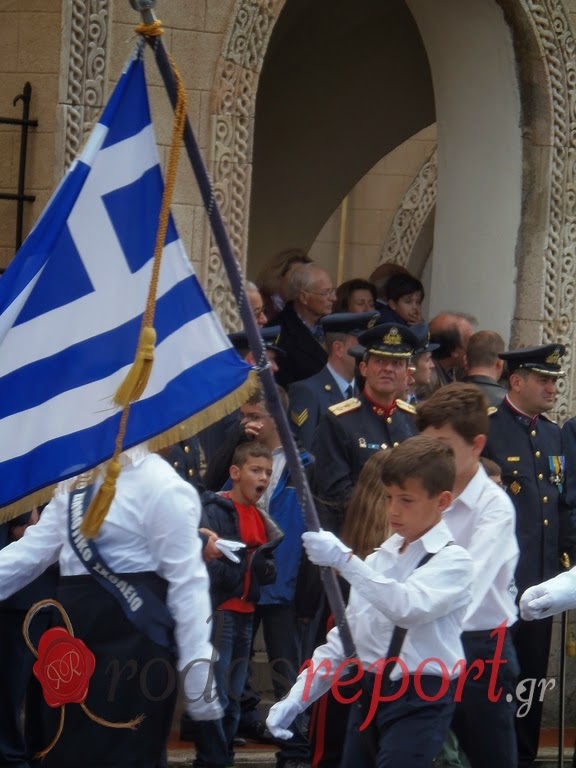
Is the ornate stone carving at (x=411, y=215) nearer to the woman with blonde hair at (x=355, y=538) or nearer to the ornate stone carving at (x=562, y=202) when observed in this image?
the ornate stone carving at (x=562, y=202)

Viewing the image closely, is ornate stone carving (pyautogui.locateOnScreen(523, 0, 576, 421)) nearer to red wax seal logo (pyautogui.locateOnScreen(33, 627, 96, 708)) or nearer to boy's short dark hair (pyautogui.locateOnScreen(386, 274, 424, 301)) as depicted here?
boy's short dark hair (pyautogui.locateOnScreen(386, 274, 424, 301))

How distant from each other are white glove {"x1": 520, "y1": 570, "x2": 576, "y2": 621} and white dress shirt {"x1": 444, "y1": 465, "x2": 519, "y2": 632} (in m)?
0.06

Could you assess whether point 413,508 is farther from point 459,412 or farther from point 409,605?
point 459,412

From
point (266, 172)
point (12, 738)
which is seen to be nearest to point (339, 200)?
point (266, 172)

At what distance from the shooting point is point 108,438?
507 cm

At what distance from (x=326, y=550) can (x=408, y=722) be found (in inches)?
24.5

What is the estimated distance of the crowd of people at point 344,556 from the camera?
517cm

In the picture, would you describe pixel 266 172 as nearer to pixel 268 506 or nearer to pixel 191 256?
pixel 191 256

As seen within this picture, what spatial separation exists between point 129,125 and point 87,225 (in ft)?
1.06

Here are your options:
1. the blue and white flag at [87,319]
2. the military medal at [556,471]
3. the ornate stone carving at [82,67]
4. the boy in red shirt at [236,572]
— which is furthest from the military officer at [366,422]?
the blue and white flag at [87,319]

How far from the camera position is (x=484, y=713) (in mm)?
6027

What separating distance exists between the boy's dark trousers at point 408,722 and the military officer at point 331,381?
288 cm

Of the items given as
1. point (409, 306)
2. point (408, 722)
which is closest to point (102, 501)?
Result: point (408, 722)

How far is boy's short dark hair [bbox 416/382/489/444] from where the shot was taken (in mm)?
5992
